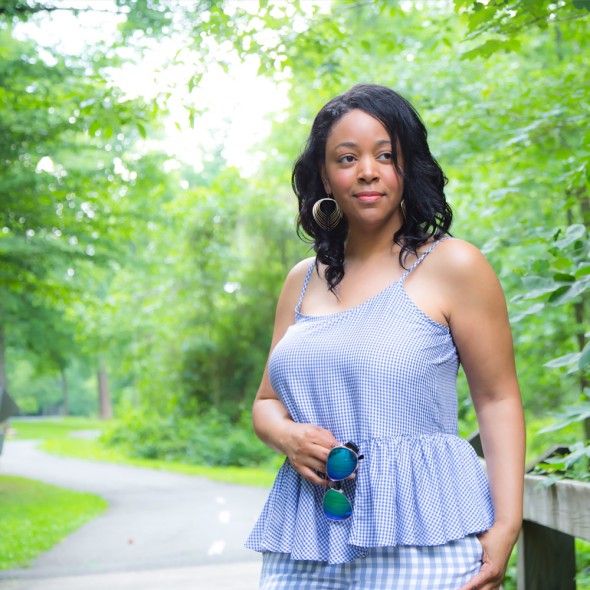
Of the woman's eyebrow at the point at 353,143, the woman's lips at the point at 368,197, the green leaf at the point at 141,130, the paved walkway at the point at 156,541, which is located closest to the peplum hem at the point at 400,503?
the woman's lips at the point at 368,197

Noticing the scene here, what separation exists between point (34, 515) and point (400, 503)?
11.2 meters

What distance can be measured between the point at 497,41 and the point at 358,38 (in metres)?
3.56

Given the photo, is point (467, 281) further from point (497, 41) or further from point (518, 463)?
point (497, 41)

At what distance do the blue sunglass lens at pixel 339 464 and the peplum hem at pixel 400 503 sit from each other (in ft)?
0.19

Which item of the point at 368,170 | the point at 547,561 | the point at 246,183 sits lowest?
the point at 547,561

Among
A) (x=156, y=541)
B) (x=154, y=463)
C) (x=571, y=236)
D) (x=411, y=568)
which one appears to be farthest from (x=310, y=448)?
(x=154, y=463)

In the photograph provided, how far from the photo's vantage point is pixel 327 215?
2.48 metres

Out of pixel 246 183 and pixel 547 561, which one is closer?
pixel 547 561

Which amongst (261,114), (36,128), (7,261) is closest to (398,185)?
(36,128)

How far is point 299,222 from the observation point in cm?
258

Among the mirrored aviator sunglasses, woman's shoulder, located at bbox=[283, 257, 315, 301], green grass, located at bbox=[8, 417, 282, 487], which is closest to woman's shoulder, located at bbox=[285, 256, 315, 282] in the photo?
woman's shoulder, located at bbox=[283, 257, 315, 301]

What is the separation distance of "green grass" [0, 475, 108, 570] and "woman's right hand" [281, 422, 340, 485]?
742cm

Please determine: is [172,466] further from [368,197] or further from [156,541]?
[368,197]

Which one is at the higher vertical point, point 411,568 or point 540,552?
point 411,568
